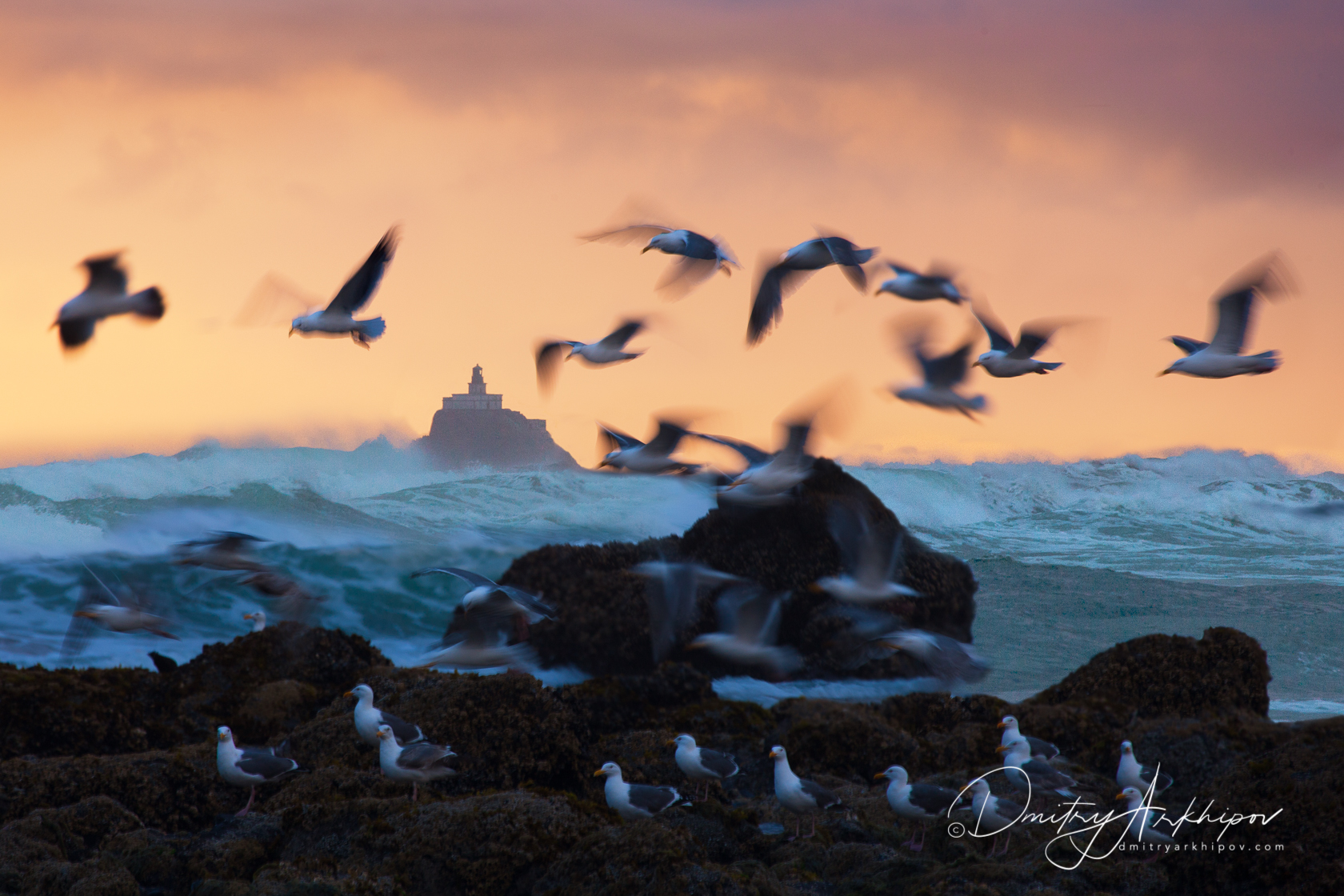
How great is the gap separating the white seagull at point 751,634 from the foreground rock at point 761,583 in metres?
0.35

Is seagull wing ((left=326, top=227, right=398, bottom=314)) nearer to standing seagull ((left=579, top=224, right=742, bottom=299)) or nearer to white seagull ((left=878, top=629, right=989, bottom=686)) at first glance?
standing seagull ((left=579, top=224, right=742, bottom=299))

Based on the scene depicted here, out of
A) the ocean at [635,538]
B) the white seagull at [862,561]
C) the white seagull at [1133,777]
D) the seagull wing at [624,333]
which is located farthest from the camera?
the ocean at [635,538]

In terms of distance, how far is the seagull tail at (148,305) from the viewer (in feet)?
28.5

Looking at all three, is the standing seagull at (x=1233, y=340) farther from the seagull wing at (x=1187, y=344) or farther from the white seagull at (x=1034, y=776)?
the white seagull at (x=1034, y=776)

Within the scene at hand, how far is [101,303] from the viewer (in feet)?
28.5

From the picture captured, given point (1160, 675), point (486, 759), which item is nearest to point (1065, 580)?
point (1160, 675)

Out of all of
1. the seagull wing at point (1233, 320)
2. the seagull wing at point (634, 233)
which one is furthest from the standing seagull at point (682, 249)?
the seagull wing at point (1233, 320)

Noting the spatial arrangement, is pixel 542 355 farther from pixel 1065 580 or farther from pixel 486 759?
pixel 1065 580

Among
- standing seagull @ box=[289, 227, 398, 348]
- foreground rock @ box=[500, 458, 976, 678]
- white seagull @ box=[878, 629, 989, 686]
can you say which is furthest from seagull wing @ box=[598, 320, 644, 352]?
foreground rock @ box=[500, 458, 976, 678]

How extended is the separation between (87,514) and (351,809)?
82.5 feet

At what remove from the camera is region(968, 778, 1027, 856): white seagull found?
7.71 meters

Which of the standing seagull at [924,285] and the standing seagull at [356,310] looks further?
the standing seagull at [924,285]

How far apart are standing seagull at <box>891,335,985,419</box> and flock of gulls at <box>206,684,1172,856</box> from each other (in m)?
3.01

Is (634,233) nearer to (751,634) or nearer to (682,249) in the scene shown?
(682,249)
